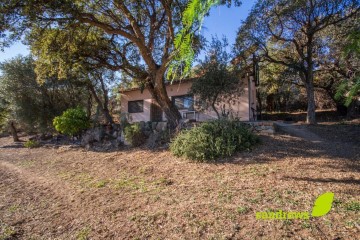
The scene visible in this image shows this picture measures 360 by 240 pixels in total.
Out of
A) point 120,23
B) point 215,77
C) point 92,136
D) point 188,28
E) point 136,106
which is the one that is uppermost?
point 120,23

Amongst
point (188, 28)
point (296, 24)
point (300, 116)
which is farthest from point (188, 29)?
point (300, 116)

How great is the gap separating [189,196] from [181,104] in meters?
10.6

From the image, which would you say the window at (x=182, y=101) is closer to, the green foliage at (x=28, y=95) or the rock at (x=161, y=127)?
the rock at (x=161, y=127)

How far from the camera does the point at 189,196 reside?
140 inches

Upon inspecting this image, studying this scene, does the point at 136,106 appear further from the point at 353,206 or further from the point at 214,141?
the point at 353,206

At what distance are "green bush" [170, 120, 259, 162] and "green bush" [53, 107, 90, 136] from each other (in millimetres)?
5939

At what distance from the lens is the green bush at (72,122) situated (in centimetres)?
974

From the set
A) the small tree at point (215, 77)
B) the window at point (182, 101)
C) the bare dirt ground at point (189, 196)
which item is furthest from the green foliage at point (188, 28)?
the window at point (182, 101)

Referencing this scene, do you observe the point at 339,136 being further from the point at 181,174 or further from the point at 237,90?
the point at 181,174

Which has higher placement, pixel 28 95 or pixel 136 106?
pixel 28 95

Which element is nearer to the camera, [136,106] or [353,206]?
[353,206]

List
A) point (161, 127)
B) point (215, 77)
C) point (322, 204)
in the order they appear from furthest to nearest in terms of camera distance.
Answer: point (161, 127)
point (215, 77)
point (322, 204)

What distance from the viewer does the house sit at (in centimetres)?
1180

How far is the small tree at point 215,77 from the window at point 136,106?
8.13 m
